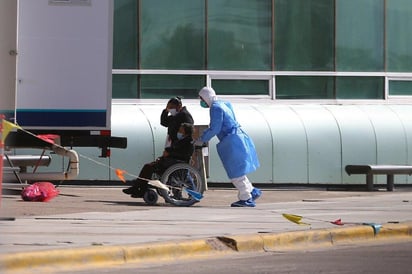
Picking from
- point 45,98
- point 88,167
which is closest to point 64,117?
point 45,98

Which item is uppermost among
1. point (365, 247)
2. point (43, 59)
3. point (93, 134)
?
point (43, 59)

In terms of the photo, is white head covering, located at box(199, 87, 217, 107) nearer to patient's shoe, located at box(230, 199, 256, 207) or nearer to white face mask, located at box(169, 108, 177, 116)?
white face mask, located at box(169, 108, 177, 116)

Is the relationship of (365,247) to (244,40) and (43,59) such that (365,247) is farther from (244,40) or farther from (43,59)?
(244,40)

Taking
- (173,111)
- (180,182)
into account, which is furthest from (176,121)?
(180,182)

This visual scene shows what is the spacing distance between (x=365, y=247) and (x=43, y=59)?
6619 mm

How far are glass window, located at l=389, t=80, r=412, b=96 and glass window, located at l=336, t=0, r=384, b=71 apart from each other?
1.53 feet

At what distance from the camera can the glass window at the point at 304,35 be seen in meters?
21.9

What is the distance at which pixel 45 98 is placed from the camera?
16266 millimetres

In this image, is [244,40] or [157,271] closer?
[157,271]

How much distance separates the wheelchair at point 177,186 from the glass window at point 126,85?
549 cm

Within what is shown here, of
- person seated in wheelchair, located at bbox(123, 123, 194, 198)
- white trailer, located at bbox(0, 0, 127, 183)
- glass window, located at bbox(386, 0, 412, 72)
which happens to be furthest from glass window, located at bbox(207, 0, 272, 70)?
person seated in wheelchair, located at bbox(123, 123, 194, 198)

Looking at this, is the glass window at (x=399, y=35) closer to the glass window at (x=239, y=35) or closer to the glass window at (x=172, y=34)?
the glass window at (x=239, y=35)

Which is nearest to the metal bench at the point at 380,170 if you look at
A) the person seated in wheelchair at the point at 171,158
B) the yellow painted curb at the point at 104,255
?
the person seated in wheelchair at the point at 171,158

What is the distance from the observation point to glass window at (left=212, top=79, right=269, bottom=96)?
2147 cm
